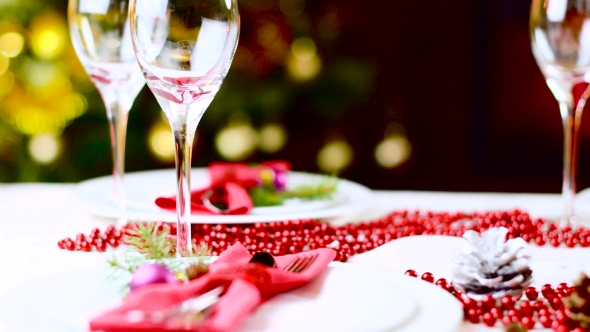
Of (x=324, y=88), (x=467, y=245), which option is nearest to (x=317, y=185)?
(x=467, y=245)

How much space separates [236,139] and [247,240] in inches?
Result: 63.9

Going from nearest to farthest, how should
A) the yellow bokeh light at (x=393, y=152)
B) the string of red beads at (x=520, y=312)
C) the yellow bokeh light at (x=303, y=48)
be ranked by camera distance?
the string of red beads at (x=520, y=312), the yellow bokeh light at (x=303, y=48), the yellow bokeh light at (x=393, y=152)

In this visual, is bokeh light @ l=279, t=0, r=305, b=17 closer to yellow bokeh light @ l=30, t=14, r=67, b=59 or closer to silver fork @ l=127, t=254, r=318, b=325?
yellow bokeh light @ l=30, t=14, r=67, b=59

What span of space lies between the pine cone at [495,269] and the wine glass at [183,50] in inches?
9.5

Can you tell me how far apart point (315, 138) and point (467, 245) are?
2095mm

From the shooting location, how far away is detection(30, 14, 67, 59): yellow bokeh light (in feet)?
7.51

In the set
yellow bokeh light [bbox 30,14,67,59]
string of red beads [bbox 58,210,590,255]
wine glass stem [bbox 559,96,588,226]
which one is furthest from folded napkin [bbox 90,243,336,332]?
yellow bokeh light [bbox 30,14,67,59]

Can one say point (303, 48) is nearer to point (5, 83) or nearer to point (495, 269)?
point (5, 83)

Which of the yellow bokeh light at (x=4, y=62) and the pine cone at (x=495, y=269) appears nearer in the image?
the pine cone at (x=495, y=269)

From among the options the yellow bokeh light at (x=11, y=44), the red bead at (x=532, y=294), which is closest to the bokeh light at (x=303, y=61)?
the yellow bokeh light at (x=11, y=44)

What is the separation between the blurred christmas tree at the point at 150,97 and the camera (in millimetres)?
2291

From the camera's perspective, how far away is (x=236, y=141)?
2.39 metres

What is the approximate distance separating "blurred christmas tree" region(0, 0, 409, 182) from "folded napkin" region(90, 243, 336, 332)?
177 centimetres

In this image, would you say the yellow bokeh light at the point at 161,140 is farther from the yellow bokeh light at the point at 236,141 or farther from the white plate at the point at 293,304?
the white plate at the point at 293,304
